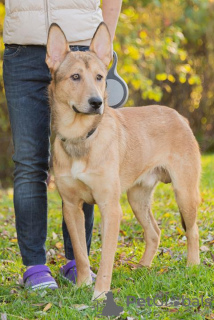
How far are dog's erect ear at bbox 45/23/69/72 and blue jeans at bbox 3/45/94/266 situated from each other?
0.15 meters

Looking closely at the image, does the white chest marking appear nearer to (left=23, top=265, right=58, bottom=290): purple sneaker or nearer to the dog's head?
the dog's head

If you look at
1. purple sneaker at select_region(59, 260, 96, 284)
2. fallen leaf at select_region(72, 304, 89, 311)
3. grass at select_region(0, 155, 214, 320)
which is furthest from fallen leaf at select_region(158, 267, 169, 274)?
fallen leaf at select_region(72, 304, 89, 311)

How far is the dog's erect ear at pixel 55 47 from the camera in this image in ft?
12.3

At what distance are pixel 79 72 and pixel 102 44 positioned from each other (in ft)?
1.06

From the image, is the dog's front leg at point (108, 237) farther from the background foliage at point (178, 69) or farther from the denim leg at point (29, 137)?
the background foliage at point (178, 69)

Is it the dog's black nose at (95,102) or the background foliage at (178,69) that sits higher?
the dog's black nose at (95,102)

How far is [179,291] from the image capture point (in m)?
3.63

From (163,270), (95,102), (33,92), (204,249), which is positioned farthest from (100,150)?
(204,249)

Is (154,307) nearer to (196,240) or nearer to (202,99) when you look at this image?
(196,240)

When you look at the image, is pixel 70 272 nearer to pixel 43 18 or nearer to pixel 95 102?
pixel 95 102

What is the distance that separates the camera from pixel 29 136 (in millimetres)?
4027

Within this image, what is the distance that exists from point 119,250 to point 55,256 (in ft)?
2.03

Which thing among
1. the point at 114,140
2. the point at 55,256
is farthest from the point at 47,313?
the point at 55,256

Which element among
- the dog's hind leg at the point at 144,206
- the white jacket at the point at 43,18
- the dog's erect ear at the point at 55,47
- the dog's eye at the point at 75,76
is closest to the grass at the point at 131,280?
the dog's hind leg at the point at 144,206
